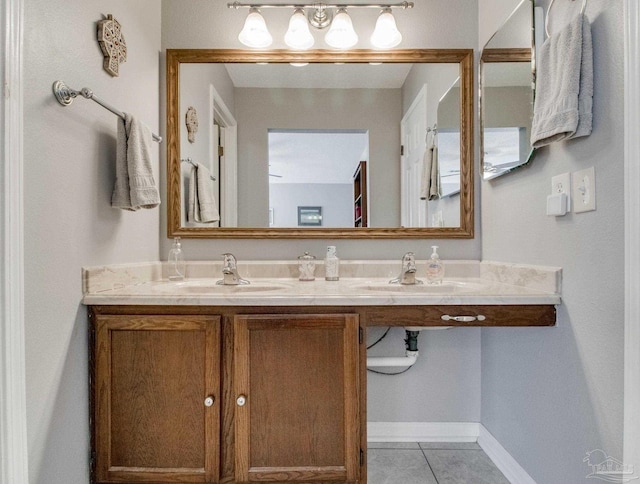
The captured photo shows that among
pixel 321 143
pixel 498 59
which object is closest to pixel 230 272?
pixel 321 143

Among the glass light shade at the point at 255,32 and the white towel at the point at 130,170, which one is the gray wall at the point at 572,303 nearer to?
the glass light shade at the point at 255,32

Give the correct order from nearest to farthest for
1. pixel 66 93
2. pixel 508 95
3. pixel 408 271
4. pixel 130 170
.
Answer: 1. pixel 66 93
2. pixel 130 170
3. pixel 508 95
4. pixel 408 271

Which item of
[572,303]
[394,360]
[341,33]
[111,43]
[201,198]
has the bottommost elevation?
Answer: [394,360]

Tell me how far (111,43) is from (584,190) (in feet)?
5.44

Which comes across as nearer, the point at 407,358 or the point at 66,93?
the point at 66,93

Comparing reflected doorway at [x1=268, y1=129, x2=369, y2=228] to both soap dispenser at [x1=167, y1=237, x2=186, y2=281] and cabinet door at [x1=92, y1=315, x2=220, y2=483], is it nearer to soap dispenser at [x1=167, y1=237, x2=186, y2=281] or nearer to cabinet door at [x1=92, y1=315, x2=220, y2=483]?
soap dispenser at [x1=167, y1=237, x2=186, y2=281]

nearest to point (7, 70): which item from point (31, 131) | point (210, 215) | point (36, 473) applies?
point (31, 131)

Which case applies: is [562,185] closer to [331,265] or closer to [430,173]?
[430,173]

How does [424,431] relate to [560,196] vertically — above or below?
below

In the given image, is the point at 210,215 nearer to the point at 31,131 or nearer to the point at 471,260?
the point at 31,131

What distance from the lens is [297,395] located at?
1.22m

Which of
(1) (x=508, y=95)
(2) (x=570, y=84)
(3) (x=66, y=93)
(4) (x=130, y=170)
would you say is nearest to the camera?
(2) (x=570, y=84)

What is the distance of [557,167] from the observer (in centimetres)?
120

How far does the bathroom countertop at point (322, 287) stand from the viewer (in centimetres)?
122
